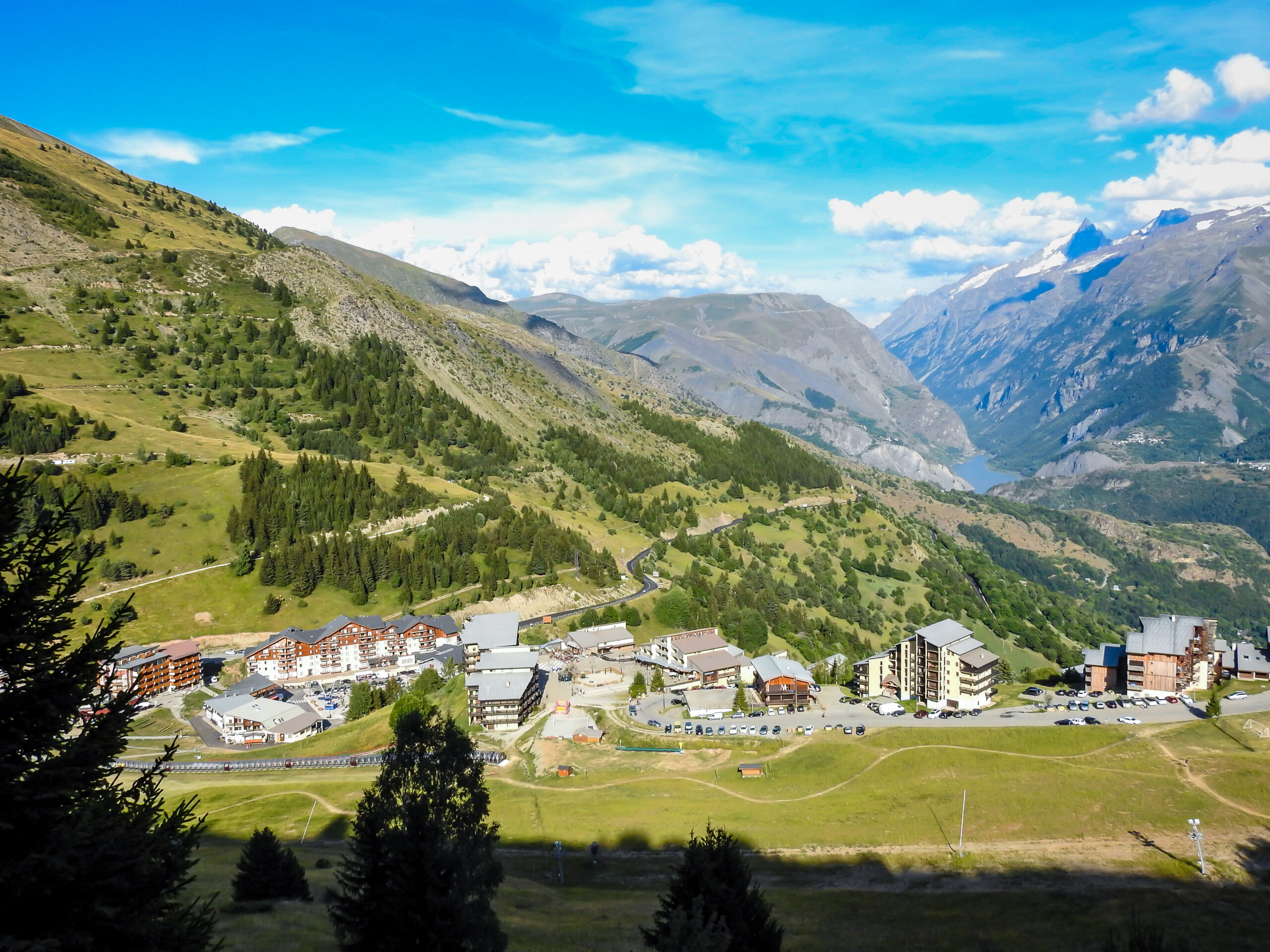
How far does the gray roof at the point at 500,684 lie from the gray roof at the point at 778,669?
114ft

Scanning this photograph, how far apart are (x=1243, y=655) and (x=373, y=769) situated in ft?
378

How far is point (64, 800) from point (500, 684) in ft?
276

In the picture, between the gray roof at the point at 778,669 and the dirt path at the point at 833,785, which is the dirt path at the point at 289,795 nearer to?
the dirt path at the point at 833,785

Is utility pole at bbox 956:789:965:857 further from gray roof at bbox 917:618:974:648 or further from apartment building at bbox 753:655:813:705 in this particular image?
gray roof at bbox 917:618:974:648

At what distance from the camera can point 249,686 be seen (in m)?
112

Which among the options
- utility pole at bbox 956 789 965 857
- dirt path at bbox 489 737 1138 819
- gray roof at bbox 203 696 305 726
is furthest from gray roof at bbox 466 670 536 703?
utility pole at bbox 956 789 965 857

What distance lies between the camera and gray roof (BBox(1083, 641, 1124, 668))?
344 ft

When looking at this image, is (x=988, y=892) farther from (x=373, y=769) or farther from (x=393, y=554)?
(x=393, y=554)

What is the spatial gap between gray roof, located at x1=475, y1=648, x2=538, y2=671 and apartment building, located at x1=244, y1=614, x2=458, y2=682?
26.6 m

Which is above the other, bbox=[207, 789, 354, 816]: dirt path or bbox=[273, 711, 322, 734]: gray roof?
bbox=[273, 711, 322, 734]: gray roof

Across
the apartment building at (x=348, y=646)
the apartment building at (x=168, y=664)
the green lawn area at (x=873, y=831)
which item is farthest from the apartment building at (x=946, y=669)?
the apartment building at (x=168, y=664)

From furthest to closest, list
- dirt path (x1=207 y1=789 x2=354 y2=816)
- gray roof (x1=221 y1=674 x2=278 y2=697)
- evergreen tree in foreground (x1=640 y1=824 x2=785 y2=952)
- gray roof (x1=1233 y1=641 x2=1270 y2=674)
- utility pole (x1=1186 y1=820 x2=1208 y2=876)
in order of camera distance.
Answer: gray roof (x1=221 y1=674 x2=278 y2=697), gray roof (x1=1233 y1=641 x2=1270 y2=674), dirt path (x1=207 y1=789 x2=354 y2=816), utility pole (x1=1186 y1=820 x2=1208 y2=876), evergreen tree in foreground (x1=640 y1=824 x2=785 y2=952)

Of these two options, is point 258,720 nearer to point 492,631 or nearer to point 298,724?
point 298,724

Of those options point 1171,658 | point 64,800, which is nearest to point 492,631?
point 1171,658
